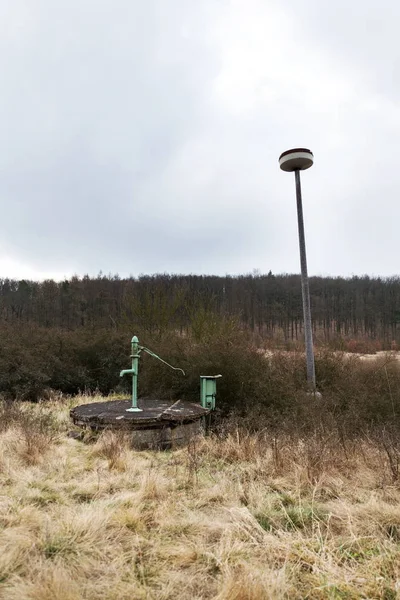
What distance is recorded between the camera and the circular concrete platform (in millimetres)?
4695

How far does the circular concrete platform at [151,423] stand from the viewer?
185 inches

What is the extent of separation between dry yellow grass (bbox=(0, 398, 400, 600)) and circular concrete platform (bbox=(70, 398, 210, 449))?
0.49 metres

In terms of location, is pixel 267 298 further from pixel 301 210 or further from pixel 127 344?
pixel 301 210

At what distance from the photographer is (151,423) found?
4742 mm

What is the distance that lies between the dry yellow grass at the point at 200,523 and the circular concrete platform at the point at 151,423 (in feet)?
1.61

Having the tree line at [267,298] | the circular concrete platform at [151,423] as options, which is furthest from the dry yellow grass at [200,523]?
the tree line at [267,298]

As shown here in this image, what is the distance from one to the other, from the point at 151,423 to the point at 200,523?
88.3 inches

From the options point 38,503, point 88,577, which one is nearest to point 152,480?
point 38,503

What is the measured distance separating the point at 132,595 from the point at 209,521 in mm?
861

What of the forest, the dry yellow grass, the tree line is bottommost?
the dry yellow grass

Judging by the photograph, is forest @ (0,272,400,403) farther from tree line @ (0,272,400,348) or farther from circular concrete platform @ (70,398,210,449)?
tree line @ (0,272,400,348)

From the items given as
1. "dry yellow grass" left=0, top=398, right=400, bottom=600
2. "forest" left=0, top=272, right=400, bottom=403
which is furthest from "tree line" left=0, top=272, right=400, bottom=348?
"dry yellow grass" left=0, top=398, right=400, bottom=600

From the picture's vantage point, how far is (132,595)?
6.04ft

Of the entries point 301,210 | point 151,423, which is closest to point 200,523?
point 151,423
